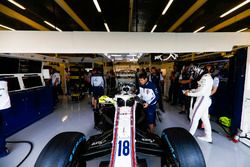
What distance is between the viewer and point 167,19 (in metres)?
5.82

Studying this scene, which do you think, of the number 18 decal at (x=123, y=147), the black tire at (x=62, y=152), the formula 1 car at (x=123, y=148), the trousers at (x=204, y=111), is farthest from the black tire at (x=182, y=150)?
the trousers at (x=204, y=111)

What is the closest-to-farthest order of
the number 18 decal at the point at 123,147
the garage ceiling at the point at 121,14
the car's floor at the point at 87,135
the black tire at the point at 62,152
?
the black tire at the point at 62,152, the number 18 decal at the point at 123,147, the car's floor at the point at 87,135, the garage ceiling at the point at 121,14

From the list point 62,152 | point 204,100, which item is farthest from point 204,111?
point 62,152

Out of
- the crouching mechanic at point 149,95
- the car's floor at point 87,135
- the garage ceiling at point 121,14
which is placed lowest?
the car's floor at point 87,135

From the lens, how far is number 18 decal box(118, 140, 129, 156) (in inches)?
59.9

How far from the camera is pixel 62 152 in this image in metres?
1.44

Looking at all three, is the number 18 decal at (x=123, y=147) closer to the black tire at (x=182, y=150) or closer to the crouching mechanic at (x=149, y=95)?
the black tire at (x=182, y=150)

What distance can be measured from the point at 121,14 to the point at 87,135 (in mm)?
3942

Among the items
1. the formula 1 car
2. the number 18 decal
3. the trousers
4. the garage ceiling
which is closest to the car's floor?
the trousers

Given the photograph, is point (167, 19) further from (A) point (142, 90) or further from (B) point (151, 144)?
(B) point (151, 144)

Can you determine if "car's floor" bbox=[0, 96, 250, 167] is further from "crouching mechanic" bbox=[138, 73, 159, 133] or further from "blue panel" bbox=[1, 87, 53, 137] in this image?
"crouching mechanic" bbox=[138, 73, 159, 133]

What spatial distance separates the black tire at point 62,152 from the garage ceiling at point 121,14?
9.33 ft

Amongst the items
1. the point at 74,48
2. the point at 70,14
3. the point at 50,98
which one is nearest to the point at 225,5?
the point at 74,48

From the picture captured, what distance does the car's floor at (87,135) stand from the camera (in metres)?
2.32
